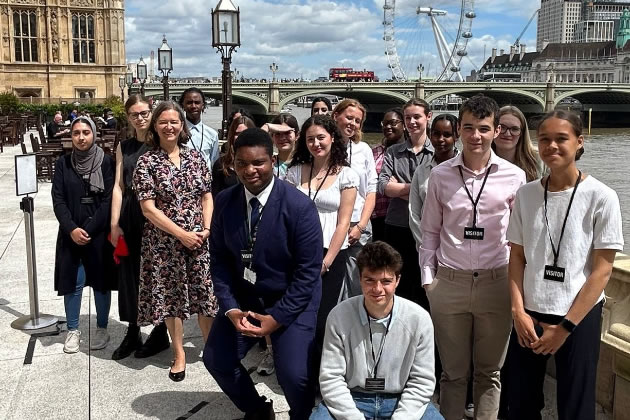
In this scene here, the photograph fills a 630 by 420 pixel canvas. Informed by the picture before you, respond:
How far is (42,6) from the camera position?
38.9 meters

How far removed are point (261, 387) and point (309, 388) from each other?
0.86m

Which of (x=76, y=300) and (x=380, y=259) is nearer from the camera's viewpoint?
(x=380, y=259)

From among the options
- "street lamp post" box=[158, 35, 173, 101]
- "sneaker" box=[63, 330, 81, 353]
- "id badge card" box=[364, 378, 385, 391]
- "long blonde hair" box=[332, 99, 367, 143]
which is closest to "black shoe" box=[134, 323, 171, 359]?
"sneaker" box=[63, 330, 81, 353]

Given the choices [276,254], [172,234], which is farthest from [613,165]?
[276,254]

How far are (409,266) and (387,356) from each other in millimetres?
1240

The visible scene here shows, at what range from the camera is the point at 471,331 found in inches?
121

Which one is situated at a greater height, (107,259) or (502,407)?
(107,259)

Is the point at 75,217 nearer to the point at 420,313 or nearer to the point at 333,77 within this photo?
the point at 420,313

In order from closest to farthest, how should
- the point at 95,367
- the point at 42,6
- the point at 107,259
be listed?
the point at 95,367 < the point at 107,259 < the point at 42,6

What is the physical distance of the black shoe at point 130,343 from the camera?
4285mm

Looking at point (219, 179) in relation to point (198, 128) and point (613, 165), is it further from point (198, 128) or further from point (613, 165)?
point (613, 165)

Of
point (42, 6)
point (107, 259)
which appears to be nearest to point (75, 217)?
point (107, 259)

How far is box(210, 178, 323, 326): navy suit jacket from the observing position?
9.93 feet

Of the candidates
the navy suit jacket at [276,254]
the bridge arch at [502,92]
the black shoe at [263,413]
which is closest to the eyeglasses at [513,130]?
the navy suit jacket at [276,254]
